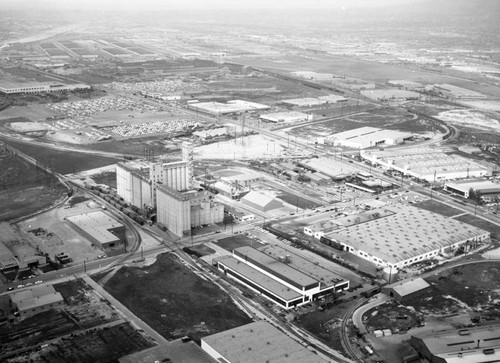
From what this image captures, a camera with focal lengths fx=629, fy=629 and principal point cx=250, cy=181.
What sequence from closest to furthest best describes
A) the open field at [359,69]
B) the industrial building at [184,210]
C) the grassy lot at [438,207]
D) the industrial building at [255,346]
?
the industrial building at [255,346], the industrial building at [184,210], the grassy lot at [438,207], the open field at [359,69]

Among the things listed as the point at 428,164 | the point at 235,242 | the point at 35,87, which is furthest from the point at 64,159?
the point at 35,87

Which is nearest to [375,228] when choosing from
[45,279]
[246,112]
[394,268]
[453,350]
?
[394,268]

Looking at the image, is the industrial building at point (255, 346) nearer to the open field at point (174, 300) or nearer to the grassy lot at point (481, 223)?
the open field at point (174, 300)

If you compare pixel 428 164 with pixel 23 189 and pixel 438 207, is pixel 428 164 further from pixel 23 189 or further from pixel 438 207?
pixel 23 189

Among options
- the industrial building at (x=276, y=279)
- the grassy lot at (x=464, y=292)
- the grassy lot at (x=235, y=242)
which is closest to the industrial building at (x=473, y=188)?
the grassy lot at (x=464, y=292)

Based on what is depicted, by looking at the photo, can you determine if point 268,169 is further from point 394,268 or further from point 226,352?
point 226,352

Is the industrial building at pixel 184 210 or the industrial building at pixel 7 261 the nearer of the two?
the industrial building at pixel 7 261

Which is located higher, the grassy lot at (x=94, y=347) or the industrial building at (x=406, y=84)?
the industrial building at (x=406, y=84)
